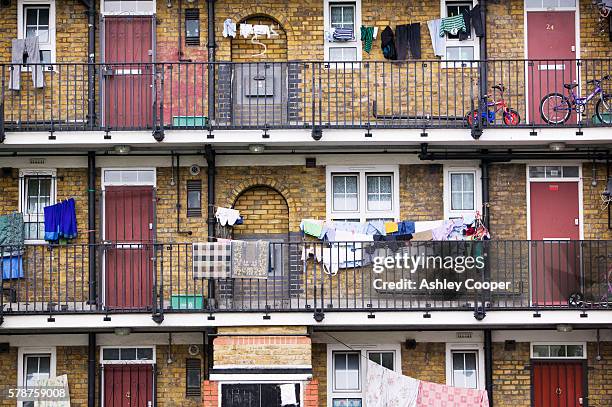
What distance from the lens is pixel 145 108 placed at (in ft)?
55.7

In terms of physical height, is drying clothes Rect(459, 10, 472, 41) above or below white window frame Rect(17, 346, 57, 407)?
above

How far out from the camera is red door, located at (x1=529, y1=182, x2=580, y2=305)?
623 inches

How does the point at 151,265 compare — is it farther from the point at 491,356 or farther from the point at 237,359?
the point at 491,356

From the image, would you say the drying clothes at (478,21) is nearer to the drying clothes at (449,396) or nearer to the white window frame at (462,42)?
the white window frame at (462,42)

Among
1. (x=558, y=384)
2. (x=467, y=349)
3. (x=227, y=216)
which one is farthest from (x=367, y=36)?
(x=558, y=384)

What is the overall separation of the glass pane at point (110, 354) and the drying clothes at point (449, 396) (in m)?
5.38

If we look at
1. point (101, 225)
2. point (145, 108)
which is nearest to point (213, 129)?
point (145, 108)

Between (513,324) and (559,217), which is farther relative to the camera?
(559,217)

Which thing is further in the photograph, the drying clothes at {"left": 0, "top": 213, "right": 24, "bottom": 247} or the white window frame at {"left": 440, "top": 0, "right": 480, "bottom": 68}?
the white window frame at {"left": 440, "top": 0, "right": 480, "bottom": 68}

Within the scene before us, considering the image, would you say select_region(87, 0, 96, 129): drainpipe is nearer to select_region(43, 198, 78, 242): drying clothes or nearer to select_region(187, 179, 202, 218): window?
select_region(43, 198, 78, 242): drying clothes

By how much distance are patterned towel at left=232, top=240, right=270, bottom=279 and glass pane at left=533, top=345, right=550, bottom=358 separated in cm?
512

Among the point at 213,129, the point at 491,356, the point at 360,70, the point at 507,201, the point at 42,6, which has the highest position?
the point at 42,6

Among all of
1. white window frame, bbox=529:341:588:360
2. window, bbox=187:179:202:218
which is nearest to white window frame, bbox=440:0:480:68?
window, bbox=187:179:202:218

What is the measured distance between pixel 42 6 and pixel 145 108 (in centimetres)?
271
